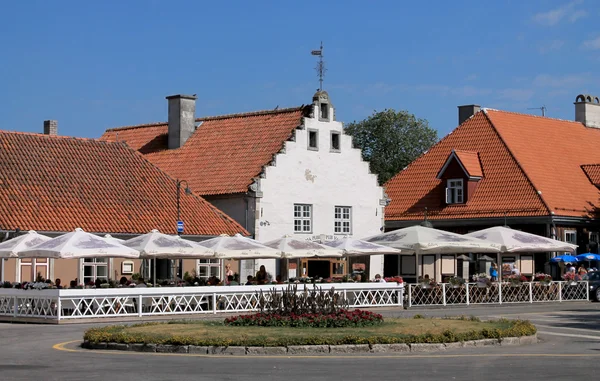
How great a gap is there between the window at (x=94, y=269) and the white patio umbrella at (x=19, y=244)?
7.31m

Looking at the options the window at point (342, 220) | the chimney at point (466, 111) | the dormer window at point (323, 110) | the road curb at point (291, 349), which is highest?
the chimney at point (466, 111)

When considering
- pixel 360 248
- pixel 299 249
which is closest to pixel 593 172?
pixel 360 248

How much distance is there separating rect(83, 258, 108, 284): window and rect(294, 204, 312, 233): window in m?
10.7

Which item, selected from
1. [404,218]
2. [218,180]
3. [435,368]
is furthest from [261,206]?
[435,368]

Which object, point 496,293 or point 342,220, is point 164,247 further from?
point 342,220

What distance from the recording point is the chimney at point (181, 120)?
58.6 m

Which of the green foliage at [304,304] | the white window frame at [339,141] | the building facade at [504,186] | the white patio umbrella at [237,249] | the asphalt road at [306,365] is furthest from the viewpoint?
the building facade at [504,186]

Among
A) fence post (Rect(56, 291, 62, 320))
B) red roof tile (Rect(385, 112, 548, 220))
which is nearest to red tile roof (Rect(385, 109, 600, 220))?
red roof tile (Rect(385, 112, 548, 220))

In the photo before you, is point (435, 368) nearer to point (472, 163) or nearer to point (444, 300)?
point (444, 300)

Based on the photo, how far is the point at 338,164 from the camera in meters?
54.8

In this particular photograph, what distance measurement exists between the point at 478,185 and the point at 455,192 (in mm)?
1224

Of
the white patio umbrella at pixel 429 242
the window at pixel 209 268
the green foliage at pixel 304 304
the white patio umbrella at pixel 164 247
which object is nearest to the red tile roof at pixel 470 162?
the white patio umbrella at pixel 429 242

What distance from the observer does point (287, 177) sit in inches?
2066

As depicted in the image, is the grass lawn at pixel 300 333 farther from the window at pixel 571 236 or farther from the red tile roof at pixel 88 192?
the window at pixel 571 236
